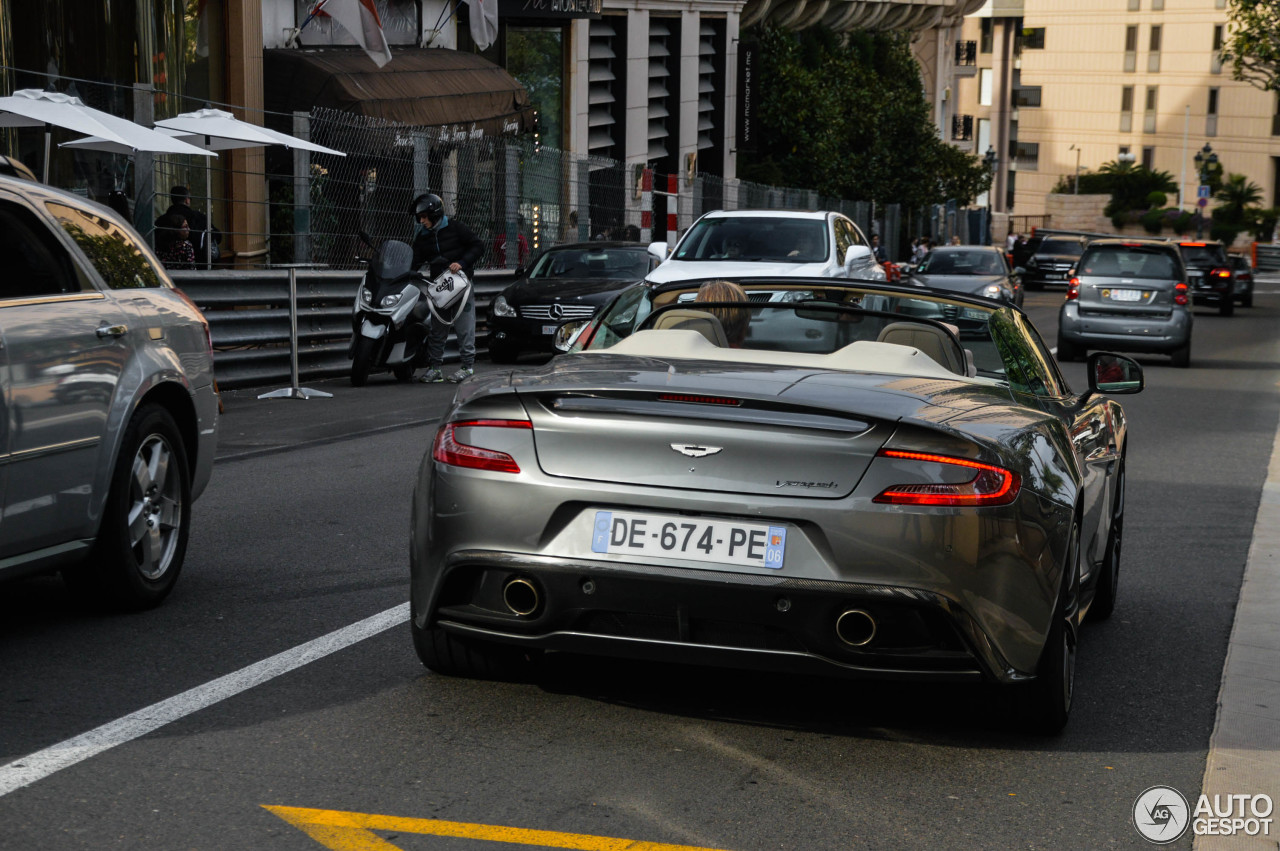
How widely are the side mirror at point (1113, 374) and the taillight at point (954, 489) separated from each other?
2.26 m

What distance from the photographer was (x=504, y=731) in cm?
488

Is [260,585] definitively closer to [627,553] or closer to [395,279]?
[627,553]

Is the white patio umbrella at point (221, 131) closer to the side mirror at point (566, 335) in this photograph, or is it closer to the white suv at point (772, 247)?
the white suv at point (772, 247)

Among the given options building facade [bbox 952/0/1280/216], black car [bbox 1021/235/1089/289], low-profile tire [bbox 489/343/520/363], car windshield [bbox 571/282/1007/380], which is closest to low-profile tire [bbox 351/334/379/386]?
low-profile tire [bbox 489/343/520/363]

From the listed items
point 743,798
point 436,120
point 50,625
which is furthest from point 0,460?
point 436,120

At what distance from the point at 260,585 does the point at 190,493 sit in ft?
1.49

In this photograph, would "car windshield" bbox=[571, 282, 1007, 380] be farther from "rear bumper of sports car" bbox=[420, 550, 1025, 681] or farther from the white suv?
the white suv

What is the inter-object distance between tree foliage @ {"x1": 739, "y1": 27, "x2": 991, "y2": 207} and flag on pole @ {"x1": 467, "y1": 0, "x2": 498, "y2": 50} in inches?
695

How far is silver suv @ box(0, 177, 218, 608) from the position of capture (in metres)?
5.53

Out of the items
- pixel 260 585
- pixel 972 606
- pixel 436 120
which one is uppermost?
pixel 436 120

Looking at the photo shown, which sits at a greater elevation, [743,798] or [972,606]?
[972,606]

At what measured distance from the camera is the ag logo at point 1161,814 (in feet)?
13.9

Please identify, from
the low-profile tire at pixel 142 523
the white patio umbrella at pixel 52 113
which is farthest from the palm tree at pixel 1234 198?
the low-profile tire at pixel 142 523

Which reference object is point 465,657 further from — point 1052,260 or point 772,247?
point 1052,260
